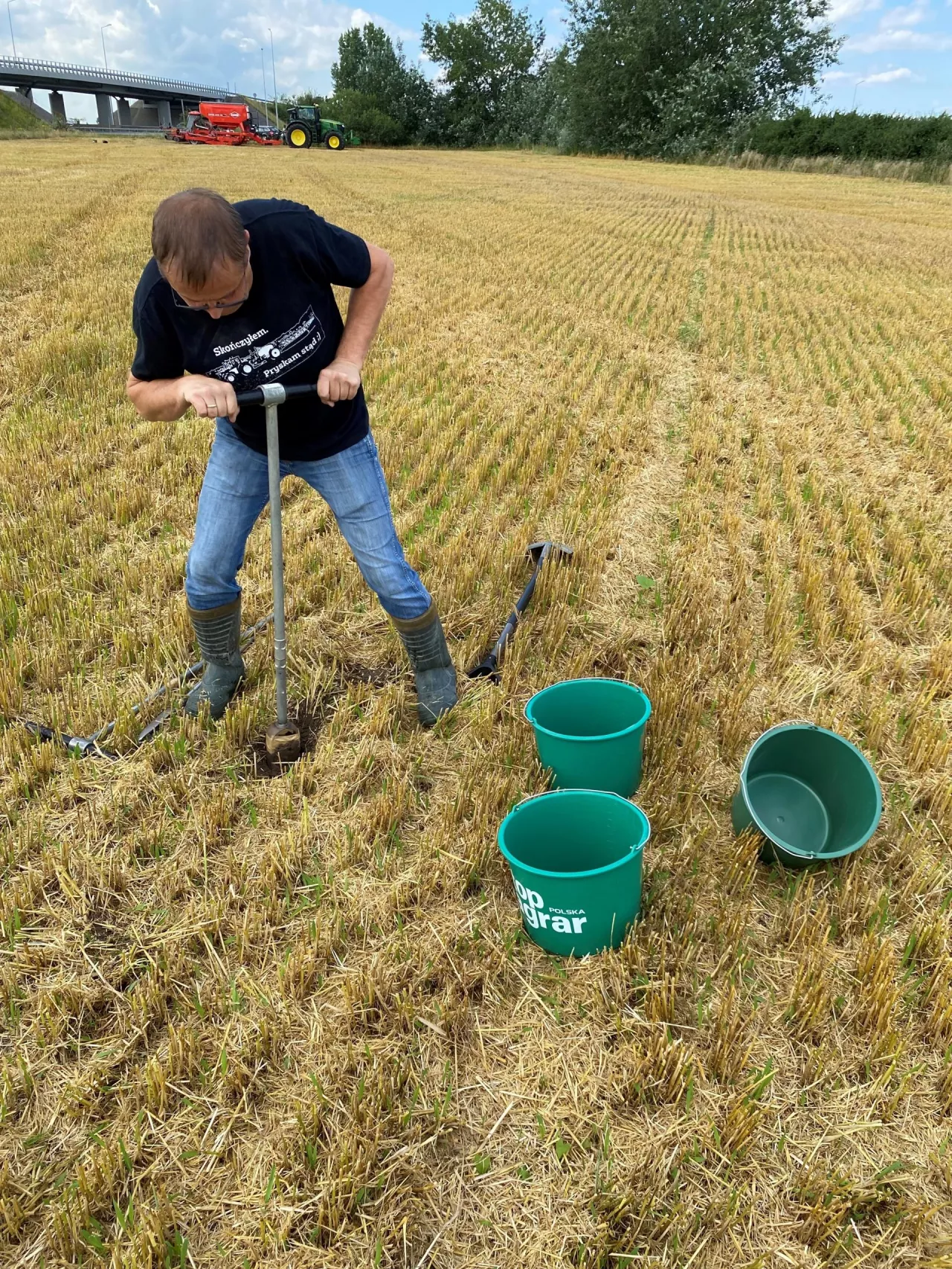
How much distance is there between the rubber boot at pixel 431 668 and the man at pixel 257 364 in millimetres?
11

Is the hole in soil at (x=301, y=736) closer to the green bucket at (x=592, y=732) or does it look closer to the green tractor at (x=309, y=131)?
the green bucket at (x=592, y=732)

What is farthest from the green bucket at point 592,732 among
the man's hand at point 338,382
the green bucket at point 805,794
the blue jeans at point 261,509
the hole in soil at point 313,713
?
the man's hand at point 338,382

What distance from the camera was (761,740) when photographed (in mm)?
2799

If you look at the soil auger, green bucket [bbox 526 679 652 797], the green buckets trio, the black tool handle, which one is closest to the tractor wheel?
the soil auger

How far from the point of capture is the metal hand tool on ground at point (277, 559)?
252cm

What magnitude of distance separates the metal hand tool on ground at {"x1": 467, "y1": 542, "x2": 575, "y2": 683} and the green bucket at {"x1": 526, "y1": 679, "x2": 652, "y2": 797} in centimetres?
54

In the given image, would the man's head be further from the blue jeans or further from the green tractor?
the green tractor

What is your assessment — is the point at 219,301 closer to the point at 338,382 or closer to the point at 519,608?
the point at 338,382

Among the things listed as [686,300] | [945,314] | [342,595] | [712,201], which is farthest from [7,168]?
[342,595]

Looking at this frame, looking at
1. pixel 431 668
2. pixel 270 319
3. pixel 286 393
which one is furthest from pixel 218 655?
pixel 270 319

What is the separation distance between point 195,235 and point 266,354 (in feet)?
1.54

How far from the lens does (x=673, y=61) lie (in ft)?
152

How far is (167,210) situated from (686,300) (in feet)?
32.8

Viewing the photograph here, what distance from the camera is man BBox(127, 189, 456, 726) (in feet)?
7.41
